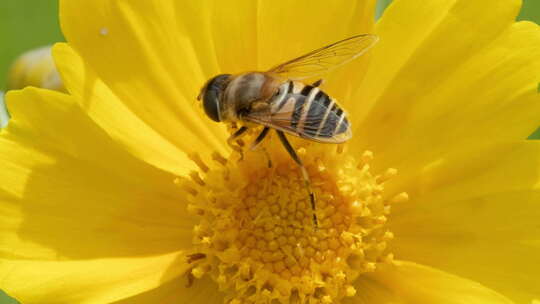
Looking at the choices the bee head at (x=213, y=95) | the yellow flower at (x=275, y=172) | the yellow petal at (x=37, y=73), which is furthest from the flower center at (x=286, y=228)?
the yellow petal at (x=37, y=73)

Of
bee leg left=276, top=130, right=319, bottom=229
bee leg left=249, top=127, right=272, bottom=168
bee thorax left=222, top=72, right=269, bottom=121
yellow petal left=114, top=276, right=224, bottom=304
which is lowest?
yellow petal left=114, top=276, right=224, bottom=304

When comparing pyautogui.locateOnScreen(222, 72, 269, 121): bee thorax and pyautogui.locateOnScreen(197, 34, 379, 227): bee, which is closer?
pyautogui.locateOnScreen(197, 34, 379, 227): bee

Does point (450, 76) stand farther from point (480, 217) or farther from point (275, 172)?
point (275, 172)

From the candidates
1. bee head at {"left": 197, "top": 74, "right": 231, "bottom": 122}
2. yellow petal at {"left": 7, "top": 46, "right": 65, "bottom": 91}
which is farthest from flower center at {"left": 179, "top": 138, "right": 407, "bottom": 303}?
yellow petal at {"left": 7, "top": 46, "right": 65, "bottom": 91}

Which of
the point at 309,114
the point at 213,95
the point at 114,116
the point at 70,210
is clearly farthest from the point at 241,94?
the point at 70,210

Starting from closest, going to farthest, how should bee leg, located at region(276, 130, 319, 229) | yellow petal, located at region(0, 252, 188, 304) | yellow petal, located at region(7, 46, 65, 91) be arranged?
1. yellow petal, located at region(0, 252, 188, 304)
2. bee leg, located at region(276, 130, 319, 229)
3. yellow petal, located at region(7, 46, 65, 91)

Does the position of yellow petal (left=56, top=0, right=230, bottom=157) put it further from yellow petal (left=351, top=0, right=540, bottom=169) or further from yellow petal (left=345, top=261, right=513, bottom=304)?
yellow petal (left=345, top=261, right=513, bottom=304)

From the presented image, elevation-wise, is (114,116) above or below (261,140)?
above
